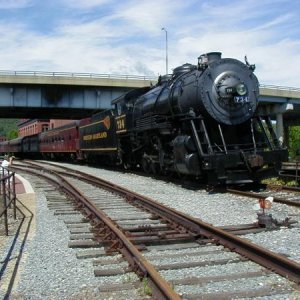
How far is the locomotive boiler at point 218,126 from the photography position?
39.8 feet

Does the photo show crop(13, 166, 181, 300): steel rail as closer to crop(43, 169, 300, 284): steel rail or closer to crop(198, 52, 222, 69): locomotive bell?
crop(43, 169, 300, 284): steel rail

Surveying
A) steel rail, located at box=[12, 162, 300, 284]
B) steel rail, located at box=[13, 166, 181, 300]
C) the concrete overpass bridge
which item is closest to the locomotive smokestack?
steel rail, located at box=[12, 162, 300, 284]

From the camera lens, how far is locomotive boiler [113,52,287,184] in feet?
39.8

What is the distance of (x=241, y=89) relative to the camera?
12672mm

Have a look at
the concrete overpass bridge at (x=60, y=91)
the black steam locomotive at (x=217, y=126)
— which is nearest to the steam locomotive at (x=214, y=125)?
the black steam locomotive at (x=217, y=126)

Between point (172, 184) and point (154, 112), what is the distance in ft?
8.11

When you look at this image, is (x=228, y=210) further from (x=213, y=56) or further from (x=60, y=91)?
(x=60, y=91)

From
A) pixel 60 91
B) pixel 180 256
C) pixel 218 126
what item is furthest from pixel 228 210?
pixel 60 91

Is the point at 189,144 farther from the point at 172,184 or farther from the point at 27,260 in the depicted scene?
the point at 27,260

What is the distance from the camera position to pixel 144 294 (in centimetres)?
435

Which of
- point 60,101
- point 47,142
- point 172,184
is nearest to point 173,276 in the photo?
point 172,184

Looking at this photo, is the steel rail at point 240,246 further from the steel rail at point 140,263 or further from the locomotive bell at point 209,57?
the locomotive bell at point 209,57

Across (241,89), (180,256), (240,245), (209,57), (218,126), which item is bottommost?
(180,256)

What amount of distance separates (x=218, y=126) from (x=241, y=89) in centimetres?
115
